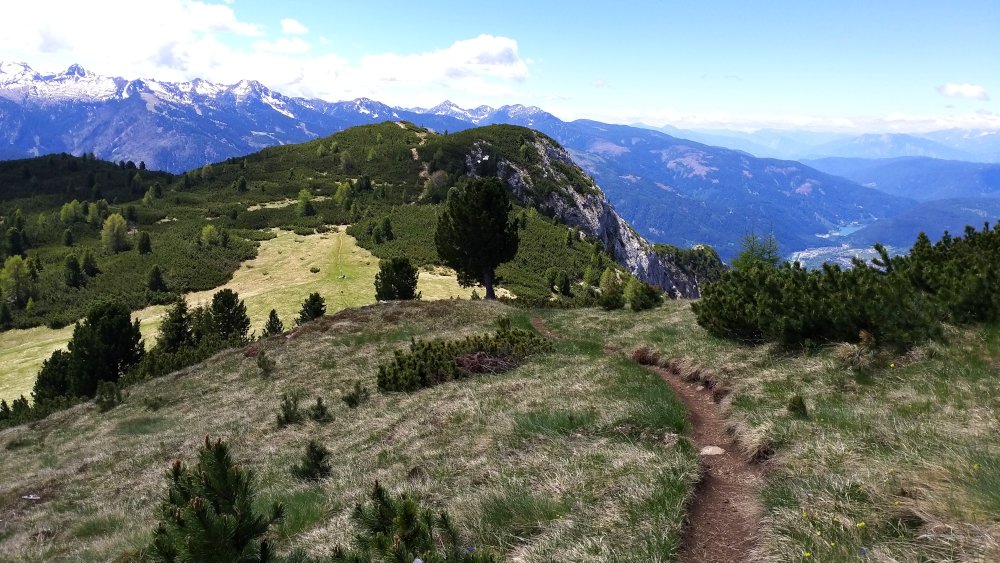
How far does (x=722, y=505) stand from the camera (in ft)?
21.5

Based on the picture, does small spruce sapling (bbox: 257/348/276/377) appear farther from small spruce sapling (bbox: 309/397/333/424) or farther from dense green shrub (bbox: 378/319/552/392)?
small spruce sapling (bbox: 309/397/333/424)

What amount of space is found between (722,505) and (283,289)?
223 feet

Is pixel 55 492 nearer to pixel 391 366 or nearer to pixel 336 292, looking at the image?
pixel 391 366

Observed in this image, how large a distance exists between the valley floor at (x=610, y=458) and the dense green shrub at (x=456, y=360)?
1.09 meters

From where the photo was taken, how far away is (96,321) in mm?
41000

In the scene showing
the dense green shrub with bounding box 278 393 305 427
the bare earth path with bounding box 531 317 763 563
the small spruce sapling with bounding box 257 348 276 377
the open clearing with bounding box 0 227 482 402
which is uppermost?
the bare earth path with bounding box 531 317 763 563

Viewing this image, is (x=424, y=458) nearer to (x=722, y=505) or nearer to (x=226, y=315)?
(x=722, y=505)

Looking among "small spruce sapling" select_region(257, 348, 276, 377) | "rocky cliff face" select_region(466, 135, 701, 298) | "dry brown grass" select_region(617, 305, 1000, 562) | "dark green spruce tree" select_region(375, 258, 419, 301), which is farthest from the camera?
"rocky cliff face" select_region(466, 135, 701, 298)

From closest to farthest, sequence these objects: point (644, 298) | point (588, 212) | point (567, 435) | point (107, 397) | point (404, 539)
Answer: point (404, 539) → point (567, 435) → point (107, 397) → point (644, 298) → point (588, 212)

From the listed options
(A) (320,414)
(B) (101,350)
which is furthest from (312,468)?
(B) (101,350)

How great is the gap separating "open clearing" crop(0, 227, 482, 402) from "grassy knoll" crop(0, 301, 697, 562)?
3317 cm

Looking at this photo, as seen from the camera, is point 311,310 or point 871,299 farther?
point 311,310

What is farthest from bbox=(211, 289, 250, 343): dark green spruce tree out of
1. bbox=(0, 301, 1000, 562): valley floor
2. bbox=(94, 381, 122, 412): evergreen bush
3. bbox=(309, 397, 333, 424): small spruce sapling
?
bbox=(309, 397, 333, 424): small spruce sapling

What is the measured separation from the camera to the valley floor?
4.97 m
